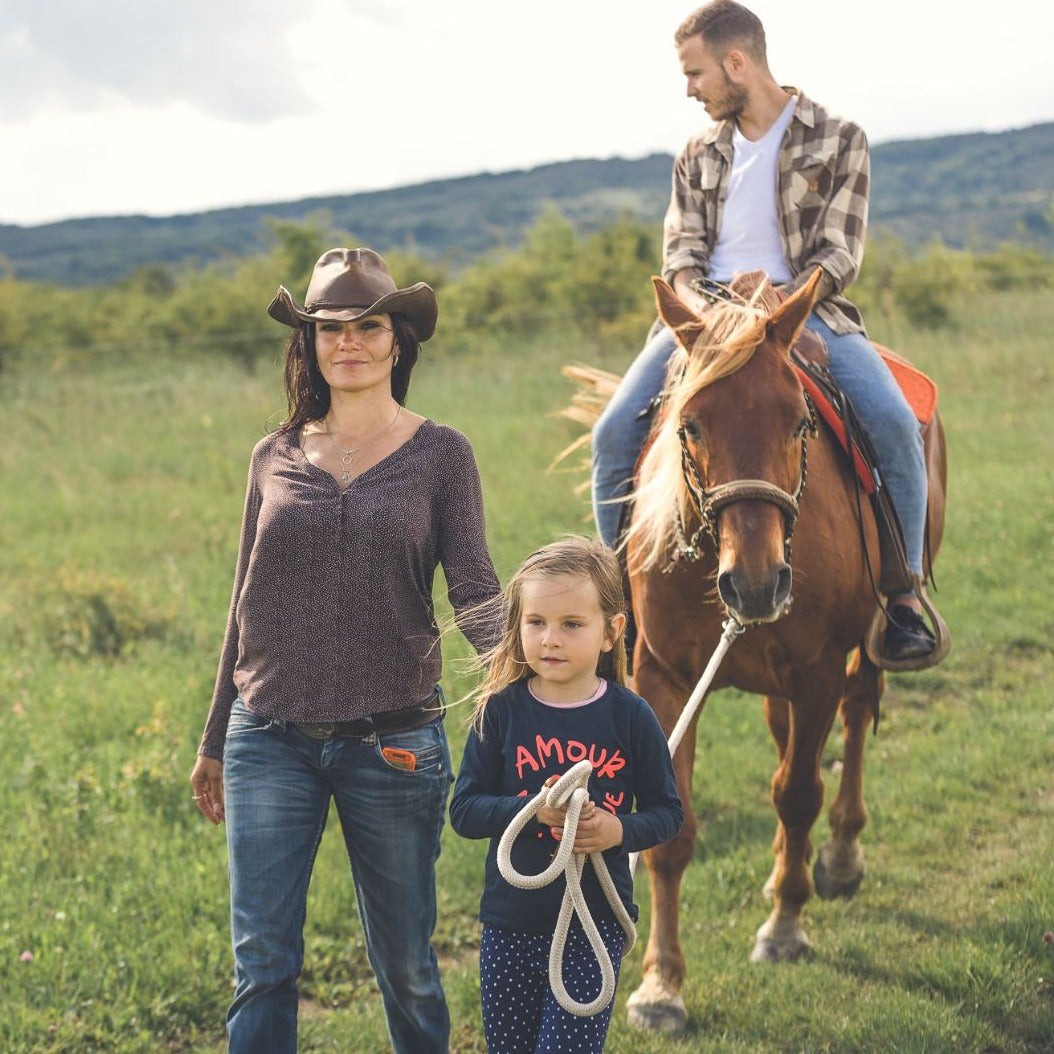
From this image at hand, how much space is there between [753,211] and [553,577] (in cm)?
242

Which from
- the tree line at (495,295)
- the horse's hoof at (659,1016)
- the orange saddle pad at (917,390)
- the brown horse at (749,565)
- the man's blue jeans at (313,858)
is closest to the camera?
the man's blue jeans at (313,858)

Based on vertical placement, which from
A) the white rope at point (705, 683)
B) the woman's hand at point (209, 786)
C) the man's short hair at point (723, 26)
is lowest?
the woman's hand at point (209, 786)

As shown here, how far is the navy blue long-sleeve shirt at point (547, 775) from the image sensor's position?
2.70 metres

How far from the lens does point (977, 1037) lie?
12.9ft

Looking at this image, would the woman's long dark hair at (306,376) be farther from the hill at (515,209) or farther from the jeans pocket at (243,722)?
the hill at (515,209)

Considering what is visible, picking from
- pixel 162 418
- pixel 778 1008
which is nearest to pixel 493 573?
pixel 778 1008

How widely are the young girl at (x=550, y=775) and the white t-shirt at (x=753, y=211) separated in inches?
89.2

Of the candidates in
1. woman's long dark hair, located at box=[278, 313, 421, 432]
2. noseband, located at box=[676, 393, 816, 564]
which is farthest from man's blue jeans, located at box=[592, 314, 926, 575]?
woman's long dark hair, located at box=[278, 313, 421, 432]

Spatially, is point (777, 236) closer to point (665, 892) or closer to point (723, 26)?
point (723, 26)

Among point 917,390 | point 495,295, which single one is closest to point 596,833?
point 917,390

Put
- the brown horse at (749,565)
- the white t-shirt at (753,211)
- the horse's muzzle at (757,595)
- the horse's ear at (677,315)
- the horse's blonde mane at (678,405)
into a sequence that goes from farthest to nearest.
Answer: the white t-shirt at (753,211), the horse's ear at (677,315), the horse's blonde mane at (678,405), the brown horse at (749,565), the horse's muzzle at (757,595)

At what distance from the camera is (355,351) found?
3184 mm

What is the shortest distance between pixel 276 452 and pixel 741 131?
7.80 feet

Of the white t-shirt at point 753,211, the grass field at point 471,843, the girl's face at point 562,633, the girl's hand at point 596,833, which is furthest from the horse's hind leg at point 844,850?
the girl's hand at point 596,833
